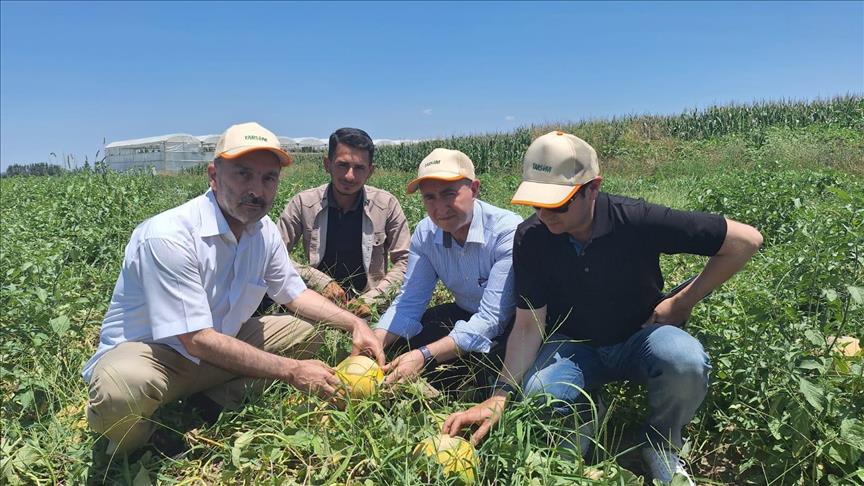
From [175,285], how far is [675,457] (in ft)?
7.10

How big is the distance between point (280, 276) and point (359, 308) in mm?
809

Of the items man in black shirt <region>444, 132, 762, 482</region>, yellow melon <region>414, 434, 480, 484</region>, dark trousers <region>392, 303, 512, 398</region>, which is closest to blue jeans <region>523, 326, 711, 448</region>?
man in black shirt <region>444, 132, 762, 482</region>

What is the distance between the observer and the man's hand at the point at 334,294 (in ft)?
12.6

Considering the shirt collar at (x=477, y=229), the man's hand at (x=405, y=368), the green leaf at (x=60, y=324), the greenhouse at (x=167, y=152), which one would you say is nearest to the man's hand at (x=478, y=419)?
the man's hand at (x=405, y=368)

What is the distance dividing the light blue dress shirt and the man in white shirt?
35 cm

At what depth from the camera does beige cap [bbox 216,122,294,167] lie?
2564 millimetres

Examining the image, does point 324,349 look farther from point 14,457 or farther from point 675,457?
point 675,457

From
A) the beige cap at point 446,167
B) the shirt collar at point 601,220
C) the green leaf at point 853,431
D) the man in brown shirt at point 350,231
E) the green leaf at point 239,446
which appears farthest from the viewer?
the man in brown shirt at point 350,231

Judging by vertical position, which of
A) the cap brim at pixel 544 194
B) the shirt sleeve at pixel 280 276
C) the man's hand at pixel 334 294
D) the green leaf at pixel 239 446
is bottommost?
the green leaf at pixel 239 446

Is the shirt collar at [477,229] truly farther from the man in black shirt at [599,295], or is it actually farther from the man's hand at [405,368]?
the man's hand at [405,368]

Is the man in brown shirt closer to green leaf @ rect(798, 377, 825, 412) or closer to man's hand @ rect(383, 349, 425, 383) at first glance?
man's hand @ rect(383, 349, 425, 383)

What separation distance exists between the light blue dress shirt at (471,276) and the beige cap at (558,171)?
633 millimetres

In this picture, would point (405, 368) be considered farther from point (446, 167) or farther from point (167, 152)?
point (167, 152)

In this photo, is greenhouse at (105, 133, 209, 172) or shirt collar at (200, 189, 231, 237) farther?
greenhouse at (105, 133, 209, 172)
